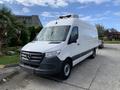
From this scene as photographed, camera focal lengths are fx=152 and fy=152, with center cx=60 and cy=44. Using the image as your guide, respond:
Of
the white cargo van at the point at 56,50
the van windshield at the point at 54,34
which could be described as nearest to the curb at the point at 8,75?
the white cargo van at the point at 56,50

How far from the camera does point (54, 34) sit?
664cm

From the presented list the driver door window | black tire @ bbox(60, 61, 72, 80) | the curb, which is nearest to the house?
the driver door window

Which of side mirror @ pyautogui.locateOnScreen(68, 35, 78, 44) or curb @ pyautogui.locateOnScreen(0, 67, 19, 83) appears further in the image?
side mirror @ pyautogui.locateOnScreen(68, 35, 78, 44)

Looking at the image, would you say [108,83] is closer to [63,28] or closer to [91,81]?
[91,81]

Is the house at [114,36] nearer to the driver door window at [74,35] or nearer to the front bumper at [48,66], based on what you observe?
the driver door window at [74,35]

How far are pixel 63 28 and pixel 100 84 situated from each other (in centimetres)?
278

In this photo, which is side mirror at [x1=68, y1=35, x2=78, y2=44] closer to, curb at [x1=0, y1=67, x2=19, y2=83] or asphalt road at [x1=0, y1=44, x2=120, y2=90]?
asphalt road at [x1=0, y1=44, x2=120, y2=90]

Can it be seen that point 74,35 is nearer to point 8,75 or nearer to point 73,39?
point 73,39

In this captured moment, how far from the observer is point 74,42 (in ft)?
21.8

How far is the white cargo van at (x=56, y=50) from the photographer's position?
17.7 ft

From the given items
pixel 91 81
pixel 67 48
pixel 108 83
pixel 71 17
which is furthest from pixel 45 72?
pixel 71 17

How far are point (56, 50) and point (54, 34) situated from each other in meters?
1.34

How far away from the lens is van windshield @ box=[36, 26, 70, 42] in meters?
6.33

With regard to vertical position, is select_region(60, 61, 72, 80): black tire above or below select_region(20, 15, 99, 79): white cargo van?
below
